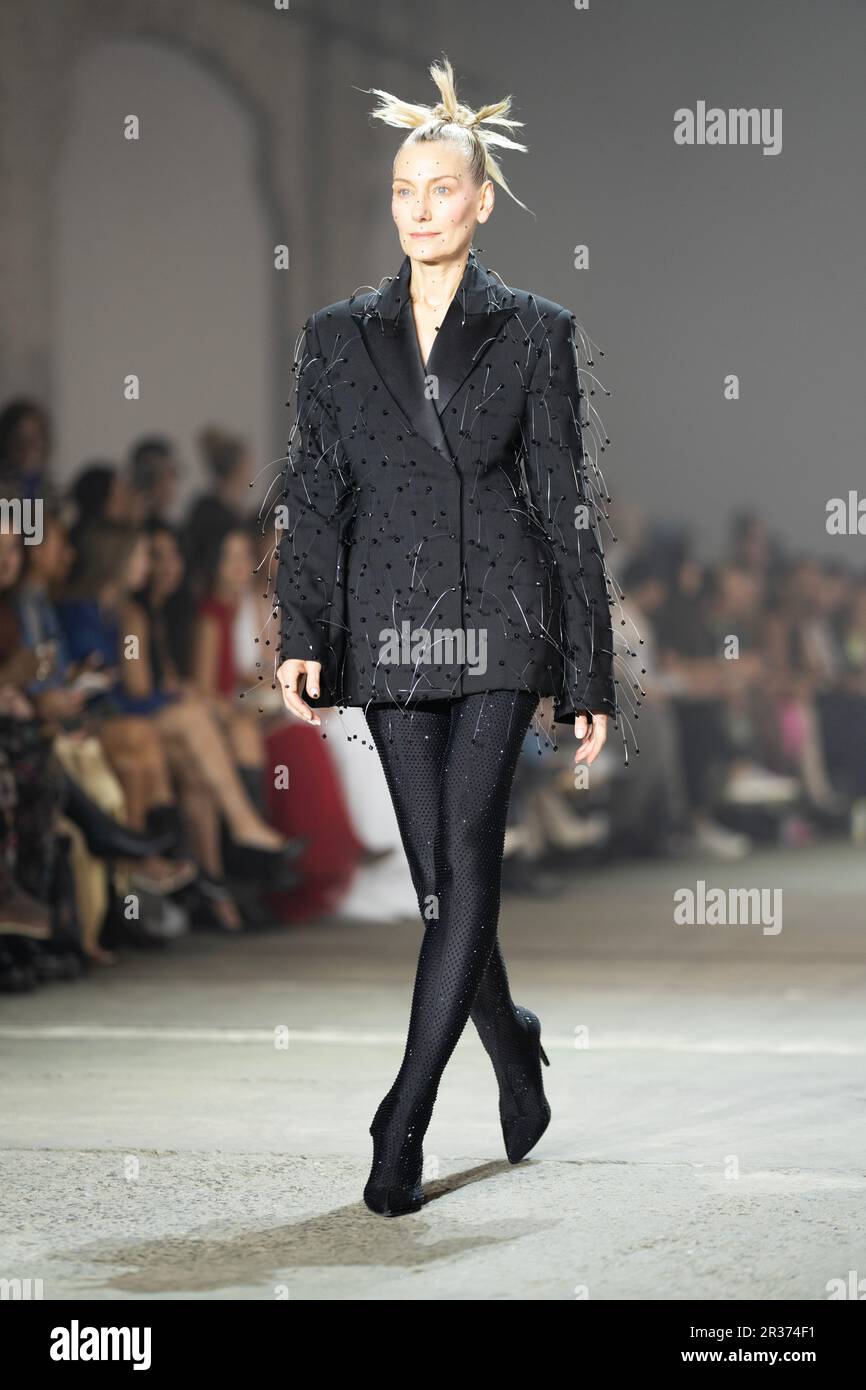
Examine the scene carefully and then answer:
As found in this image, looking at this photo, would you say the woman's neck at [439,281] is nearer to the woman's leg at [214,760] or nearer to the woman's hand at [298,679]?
the woman's hand at [298,679]

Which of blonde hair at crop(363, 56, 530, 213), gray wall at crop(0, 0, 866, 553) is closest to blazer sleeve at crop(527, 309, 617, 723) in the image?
blonde hair at crop(363, 56, 530, 213)

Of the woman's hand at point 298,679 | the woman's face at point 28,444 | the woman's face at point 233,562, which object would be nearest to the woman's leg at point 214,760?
the woman's face at point 233,562

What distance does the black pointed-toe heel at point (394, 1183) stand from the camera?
3.19 meters

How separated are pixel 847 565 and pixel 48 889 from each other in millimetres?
9316

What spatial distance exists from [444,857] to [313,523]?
1.73 ft

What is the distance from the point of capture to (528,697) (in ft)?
10.9

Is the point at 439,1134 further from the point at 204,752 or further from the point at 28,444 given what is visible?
the point at 28,444

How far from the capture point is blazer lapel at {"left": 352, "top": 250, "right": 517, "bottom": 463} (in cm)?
332

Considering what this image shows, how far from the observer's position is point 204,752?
7578 millimetres

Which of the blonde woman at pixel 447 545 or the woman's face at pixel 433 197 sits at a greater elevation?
the woman's face at pixel 433 197

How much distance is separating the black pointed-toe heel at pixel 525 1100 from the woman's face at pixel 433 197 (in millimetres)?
1157

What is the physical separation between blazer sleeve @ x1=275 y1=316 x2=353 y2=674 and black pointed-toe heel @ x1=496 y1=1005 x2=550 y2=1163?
657mm
